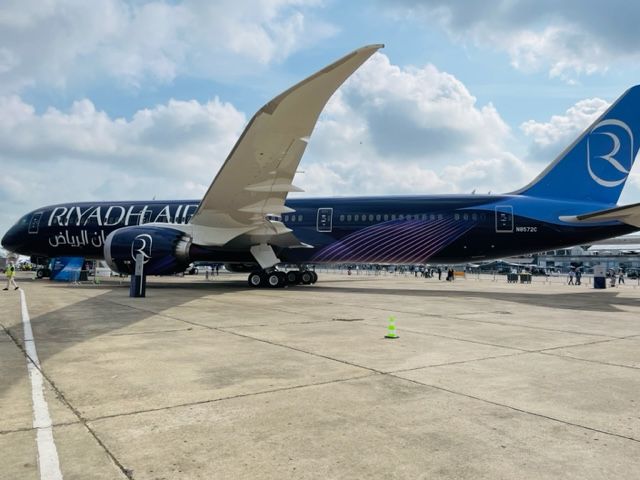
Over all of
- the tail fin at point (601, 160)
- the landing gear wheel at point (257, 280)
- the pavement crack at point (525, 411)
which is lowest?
the pavement crack at point (525, 411)

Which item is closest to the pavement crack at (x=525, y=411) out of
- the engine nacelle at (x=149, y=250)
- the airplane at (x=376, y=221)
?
the airplane at (x=376, y=221)

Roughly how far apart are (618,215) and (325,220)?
11508mm

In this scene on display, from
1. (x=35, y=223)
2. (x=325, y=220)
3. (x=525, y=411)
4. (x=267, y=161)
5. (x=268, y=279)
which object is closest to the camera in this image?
(x=525, y=411)

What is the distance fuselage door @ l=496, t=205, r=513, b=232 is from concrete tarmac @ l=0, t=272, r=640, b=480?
11.3 meters

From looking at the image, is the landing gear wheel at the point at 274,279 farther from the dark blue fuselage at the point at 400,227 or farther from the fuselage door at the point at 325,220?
the fuselage door at the point at 325,220

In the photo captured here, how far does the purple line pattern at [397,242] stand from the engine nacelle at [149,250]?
21.0ft

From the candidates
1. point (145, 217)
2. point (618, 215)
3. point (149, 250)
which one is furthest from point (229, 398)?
point (145, 217)

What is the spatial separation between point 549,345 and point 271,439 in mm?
5676

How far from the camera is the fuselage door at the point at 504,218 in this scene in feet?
65.6

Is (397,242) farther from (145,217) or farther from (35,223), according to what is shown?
(35,223)

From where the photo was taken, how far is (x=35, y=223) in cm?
2486

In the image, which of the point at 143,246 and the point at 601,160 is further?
the point at 601,160

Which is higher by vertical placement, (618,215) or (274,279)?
(618,215)

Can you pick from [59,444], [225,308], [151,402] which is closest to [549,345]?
[151,402]
